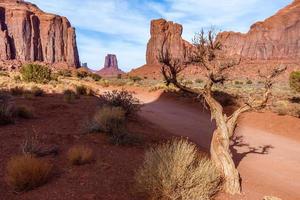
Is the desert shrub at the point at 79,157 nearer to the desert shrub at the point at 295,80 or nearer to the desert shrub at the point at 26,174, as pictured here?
the desert shrub at the point at 26,174

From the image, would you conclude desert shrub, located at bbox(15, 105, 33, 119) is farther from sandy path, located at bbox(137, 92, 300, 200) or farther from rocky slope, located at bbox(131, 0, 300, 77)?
rocky slope, located at bbox(131, 0, 300, 77)

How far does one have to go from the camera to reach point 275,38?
367 ft

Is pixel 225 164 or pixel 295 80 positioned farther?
pixel 295 80

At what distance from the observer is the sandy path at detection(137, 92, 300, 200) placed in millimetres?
7786

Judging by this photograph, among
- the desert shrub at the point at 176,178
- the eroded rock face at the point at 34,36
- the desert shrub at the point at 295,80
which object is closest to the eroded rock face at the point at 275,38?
the eroded rock face at the point at 34,36

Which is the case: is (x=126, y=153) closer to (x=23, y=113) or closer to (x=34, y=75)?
(x=23, y=113)

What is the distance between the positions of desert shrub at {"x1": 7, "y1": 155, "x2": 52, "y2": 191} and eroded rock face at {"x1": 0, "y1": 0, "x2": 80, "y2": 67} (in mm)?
105220

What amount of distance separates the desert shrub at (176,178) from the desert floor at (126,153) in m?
0.42

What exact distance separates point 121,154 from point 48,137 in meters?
2.25

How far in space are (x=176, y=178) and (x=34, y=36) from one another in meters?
116

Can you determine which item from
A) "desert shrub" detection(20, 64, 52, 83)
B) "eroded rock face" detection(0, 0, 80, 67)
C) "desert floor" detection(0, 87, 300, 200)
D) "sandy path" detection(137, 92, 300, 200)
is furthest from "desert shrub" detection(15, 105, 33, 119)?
"eroded rock face" detection(0, 0, 80, 67)

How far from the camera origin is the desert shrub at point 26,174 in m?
5.90

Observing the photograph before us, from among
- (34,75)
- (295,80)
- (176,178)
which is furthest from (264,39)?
(176,178)

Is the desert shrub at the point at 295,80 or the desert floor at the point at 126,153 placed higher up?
the desert shrub at the point at 295,80
